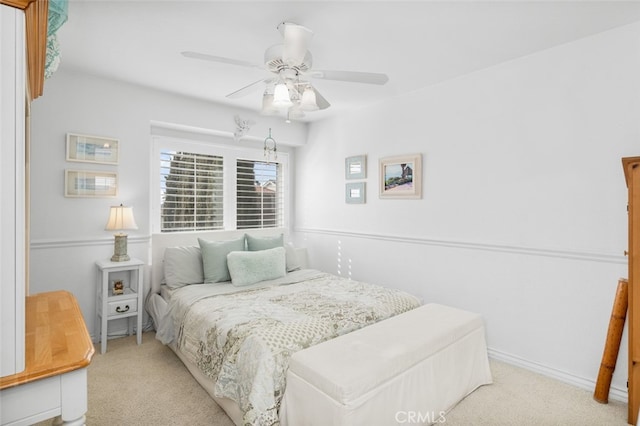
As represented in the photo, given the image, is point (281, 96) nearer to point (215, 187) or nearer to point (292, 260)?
point (292, 260)

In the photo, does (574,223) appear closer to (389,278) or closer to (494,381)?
(494,381)

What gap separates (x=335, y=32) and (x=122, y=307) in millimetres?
2956

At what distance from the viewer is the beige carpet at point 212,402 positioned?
81.1 inches

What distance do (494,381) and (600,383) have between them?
2.12 feet

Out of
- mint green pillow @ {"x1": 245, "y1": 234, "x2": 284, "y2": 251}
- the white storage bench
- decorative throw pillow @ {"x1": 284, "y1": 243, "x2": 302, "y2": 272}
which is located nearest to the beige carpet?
the white storage bench

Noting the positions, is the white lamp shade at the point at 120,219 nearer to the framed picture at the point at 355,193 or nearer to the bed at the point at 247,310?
the bed at the point at 247,310

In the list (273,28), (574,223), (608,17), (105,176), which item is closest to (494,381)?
(574,223)

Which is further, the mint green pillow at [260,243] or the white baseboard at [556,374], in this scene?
the mint green pillow at [260,243]

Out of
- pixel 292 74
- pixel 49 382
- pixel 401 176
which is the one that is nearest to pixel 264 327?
pixel 49 382

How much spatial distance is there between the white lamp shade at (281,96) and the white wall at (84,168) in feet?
6.89

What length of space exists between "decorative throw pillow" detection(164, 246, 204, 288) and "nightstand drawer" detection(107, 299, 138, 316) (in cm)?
34

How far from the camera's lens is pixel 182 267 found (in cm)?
330

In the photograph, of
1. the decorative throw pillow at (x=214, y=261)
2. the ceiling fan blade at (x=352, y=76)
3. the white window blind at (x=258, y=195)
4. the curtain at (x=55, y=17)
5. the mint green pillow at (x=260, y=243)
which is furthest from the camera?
the white window blind at (x=258, y=195)

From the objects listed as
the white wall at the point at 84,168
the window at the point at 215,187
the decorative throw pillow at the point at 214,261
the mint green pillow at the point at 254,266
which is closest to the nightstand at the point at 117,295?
the white wall at the point at 84,168
